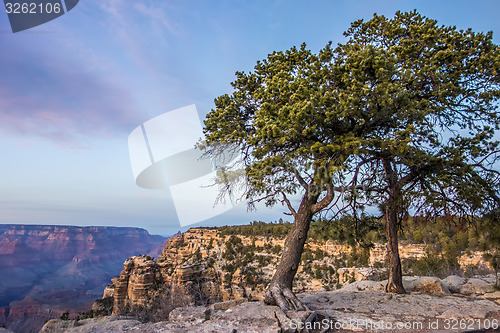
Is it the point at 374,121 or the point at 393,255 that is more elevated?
the point at 374,121

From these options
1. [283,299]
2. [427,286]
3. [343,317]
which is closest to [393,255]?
[427,286]

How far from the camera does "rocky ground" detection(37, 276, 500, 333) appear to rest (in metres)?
5.36

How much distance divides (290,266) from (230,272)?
27520 millimetres

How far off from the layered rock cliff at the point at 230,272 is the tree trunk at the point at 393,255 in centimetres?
1462

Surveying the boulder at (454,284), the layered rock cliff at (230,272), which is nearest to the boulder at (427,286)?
the boulder at (454,284)

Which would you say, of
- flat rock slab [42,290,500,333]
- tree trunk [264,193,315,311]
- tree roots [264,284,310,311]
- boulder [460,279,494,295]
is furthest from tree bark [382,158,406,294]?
tree roots [264,284,310,311]

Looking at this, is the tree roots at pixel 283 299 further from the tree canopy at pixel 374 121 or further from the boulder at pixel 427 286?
the boulder at pixel 427 286

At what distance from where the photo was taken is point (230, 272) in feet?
108

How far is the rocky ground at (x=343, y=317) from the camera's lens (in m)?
5.36

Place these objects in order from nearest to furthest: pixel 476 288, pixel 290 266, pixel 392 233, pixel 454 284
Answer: pixel 290 266, pixel 392 233, pixel 476 288, pixel 454 284

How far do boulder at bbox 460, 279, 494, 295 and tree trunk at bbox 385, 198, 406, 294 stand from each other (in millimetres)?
2380

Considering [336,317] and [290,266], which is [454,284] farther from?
[290,266]

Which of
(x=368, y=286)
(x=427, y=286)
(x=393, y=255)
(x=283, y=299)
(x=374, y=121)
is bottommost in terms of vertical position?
(x=368, y=286)

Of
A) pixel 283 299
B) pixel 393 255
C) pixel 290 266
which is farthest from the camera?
pixel 393 255
